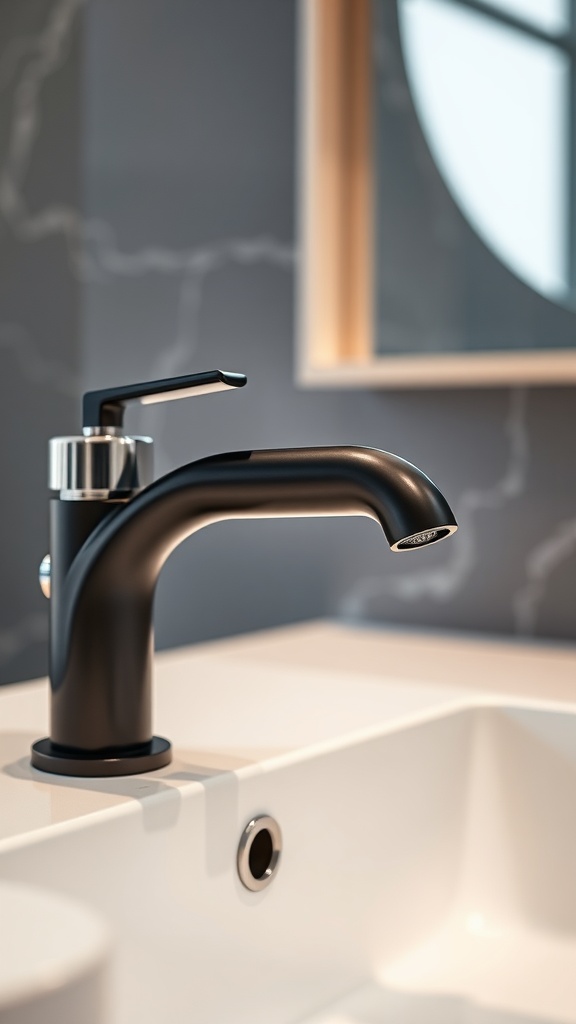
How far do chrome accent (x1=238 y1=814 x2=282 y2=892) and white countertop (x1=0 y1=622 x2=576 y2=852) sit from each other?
0.10 feet

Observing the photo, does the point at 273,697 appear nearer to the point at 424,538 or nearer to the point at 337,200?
the point at 424,538

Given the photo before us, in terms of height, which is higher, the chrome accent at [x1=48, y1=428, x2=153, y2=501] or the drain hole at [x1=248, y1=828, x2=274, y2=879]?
the chrome accent at [x1=48, y1=428, x2=153, y2=501]

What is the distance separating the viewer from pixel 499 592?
3.30 feet

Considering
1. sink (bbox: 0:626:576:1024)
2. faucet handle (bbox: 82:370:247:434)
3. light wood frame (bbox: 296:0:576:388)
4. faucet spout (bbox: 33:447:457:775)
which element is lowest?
sink (bbox: 0:626:576:1024)

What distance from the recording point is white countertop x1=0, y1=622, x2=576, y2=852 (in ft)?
1.77

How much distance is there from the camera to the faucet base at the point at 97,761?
56 cm

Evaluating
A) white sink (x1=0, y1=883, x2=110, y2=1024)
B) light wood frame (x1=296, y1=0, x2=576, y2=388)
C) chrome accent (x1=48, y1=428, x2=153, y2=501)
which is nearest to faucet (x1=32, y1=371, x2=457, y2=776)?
chrome accent (x1=48, y1=428, x2=153, y2=501)

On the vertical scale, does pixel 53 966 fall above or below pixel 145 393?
below

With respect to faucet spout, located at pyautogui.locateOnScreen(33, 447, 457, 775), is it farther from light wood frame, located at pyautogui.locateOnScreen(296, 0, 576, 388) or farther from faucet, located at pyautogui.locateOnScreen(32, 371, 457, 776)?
light wood frame, located at pyautogui.locateOnScreen(296, 0, 576, 388)

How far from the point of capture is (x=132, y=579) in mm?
560

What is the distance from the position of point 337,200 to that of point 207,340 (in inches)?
8.9

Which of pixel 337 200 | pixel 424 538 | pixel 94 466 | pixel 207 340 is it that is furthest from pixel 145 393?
pixel 207 340

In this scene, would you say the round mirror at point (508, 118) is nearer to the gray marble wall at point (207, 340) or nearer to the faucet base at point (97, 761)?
the gray marble wall at point (207, 340)

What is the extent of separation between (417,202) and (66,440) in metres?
0.54
